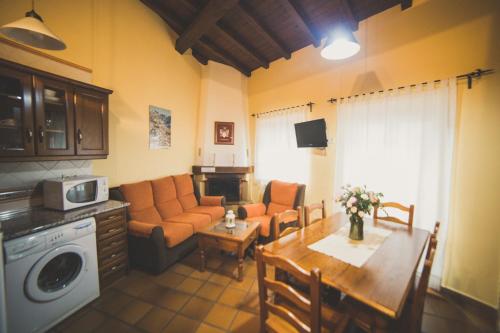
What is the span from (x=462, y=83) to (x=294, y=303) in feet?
8.86

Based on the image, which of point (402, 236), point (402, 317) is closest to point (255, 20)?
point (402, 236)

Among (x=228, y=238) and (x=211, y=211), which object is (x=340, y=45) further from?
(x=211, y=211)

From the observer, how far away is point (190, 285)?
2.13 meters

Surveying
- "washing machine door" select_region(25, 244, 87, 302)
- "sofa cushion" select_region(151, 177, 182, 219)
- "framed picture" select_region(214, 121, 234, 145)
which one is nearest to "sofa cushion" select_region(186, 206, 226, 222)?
"sofa cushion" select_region(151, 177, 182, 219)

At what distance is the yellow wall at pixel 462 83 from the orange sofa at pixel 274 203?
1.76 metres

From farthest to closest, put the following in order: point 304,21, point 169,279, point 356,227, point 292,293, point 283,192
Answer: point 283,192 < point 304,21 < point 169,279 < point 356,227 < point 292,293

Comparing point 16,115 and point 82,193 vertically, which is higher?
point 16,115

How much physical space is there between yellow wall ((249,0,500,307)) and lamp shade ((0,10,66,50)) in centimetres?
330

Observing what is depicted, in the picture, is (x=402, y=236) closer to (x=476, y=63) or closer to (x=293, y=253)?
(x=293, y=253)

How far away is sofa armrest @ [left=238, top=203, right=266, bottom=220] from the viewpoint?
3.15 meters

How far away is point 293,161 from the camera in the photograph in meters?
3.49

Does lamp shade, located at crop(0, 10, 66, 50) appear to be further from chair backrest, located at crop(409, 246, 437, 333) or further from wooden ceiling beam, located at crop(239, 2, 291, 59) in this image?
chair backrest, located at crop(409, 246, 437, 333)

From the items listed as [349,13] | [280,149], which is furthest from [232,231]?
[349,13]

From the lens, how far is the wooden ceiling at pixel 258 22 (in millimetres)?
2449
